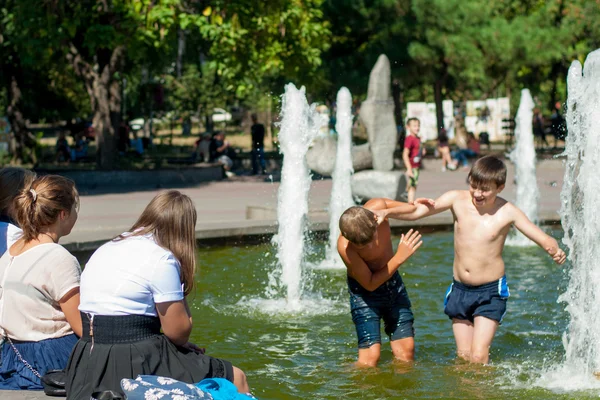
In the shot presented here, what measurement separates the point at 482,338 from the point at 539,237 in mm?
776

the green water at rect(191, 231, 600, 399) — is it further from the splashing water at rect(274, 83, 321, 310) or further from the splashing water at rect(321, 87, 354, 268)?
the splashing water at rect(321, 87, 354, 268)

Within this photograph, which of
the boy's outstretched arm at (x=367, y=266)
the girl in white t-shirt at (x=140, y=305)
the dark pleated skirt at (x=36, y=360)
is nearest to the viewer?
the girl in white t-shirt at (x=140, y=305)

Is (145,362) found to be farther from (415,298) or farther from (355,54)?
(355,54)

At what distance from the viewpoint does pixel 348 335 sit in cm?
792

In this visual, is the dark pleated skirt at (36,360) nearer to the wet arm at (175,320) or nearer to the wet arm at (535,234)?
the wet arm at (175,320)

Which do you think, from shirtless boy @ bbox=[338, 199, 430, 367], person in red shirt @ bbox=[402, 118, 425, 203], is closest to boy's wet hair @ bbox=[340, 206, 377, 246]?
shirtless boy @ bbox=[338, 199, 430, 367]

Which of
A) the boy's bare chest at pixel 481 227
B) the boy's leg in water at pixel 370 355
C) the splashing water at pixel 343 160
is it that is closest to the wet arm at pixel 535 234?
the boy's bare chest at pixel 481 227

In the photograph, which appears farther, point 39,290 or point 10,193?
point 10,193

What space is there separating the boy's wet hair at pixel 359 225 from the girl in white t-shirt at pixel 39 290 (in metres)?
1.72

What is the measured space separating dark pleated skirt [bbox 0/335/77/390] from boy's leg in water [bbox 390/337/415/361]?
7.69 feet

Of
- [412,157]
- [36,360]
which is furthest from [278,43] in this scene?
[36,360]

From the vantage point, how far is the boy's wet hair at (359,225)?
227 inches

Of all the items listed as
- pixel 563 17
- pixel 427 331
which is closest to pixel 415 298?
pixel 427 331

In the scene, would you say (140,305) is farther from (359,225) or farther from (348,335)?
(348,335)
